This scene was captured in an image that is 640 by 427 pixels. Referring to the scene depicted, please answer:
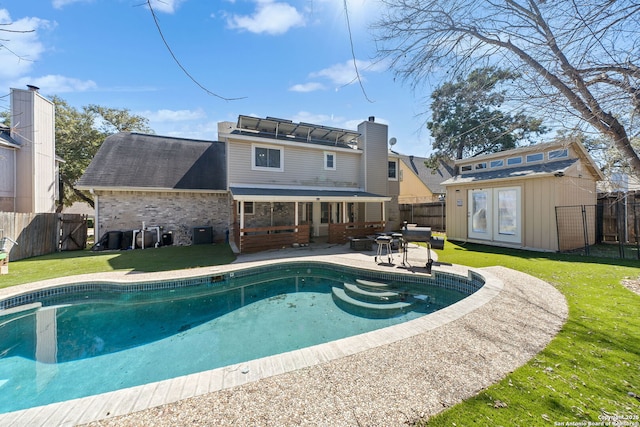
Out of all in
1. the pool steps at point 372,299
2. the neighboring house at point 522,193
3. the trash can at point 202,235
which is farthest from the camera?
the trash can at point 202,235

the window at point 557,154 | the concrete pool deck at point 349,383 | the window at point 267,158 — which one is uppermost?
the window at point 267,158

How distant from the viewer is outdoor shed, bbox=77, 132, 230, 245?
39.0 ft

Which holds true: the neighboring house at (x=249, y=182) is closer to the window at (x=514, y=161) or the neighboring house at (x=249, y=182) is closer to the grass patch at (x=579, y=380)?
the window at (x=514, y=161)

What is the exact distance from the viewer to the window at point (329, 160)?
14.7m

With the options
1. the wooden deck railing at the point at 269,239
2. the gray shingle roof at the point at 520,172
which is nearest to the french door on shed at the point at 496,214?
the gray shingle roof at the point at 520,172

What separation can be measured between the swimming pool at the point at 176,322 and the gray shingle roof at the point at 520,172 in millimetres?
6430

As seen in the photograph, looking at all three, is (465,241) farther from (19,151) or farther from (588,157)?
(19,151)

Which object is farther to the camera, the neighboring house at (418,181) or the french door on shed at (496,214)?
the neighboring house at (418,181)

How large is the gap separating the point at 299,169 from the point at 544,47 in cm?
1100

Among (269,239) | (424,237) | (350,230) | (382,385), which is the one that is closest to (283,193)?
(269,239)

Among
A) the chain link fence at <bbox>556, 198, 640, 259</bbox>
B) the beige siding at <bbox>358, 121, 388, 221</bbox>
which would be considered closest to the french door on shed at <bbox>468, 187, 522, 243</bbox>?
the chain link fence at <bbox>556, 198, 640, 259</bbox>

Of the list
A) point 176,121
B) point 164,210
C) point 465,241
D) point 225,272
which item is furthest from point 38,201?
point 465,241

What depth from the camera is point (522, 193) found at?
10352 mm

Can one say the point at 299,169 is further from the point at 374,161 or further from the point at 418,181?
the point at 418,181
